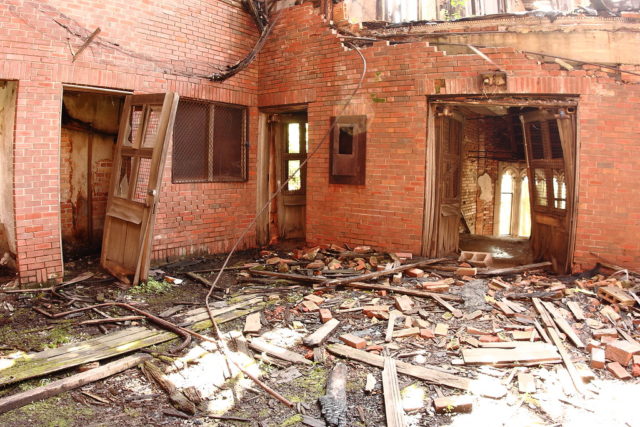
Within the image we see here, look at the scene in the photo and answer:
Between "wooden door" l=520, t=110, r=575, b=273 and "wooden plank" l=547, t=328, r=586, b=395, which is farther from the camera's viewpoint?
"wooden door" l=520, t=110, r=575, b=273

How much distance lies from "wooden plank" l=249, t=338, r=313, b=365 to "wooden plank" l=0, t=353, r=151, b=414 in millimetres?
950

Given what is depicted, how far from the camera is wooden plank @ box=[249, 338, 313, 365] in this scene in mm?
3992

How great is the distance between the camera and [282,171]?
8.84 metres

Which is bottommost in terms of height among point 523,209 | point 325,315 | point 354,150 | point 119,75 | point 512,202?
point 325,315

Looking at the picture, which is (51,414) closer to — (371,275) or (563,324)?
(371,275)

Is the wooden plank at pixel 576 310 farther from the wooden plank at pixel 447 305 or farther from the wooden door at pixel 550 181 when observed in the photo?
the wooden door at pixel 550 181

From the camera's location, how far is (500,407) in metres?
3.25

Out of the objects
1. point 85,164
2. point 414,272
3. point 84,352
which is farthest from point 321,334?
point 85,164

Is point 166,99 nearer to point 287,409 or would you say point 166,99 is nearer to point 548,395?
point 287,409

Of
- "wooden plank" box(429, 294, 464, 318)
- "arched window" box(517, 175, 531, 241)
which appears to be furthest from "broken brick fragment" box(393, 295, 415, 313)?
"arched window" box(517, 175, 531, 241)

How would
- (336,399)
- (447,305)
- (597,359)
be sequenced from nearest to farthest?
(336,399), (597,359), (447,305)

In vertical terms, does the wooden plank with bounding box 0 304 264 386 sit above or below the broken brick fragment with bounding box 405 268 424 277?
below

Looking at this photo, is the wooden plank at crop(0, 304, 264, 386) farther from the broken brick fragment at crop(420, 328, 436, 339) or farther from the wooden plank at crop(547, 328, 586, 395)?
the wooden plank at crop(547, 328, 586, 395)

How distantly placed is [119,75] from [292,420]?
5.32 metres
